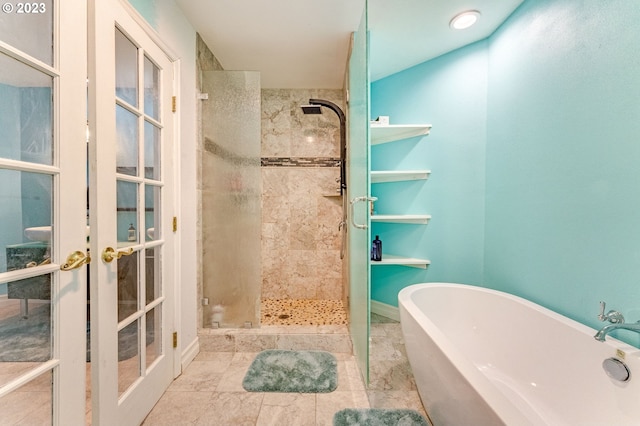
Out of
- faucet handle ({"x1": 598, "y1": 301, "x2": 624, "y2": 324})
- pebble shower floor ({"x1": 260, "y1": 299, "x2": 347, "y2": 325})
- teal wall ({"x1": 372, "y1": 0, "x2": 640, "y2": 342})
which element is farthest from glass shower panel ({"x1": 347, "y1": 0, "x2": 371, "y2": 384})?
faucet handle ({"x1": 598, "y1": 301, "x2": 624, "y2": 324})

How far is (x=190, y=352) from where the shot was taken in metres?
1.75

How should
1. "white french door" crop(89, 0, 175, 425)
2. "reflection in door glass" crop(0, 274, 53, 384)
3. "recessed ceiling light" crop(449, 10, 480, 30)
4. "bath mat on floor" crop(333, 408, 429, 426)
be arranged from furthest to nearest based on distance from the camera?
"recessed ceiling light" crop(449, 10, 480, 30) → "bath mat on floor" crop(333, 408, 429, 426) → "white french door" crop(89, 0, 175, 425) → "reflection in door glass" crop(0, 274, 53, 384)

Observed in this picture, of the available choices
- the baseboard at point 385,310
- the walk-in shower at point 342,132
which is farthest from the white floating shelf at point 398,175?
the baseboard at point 385,310

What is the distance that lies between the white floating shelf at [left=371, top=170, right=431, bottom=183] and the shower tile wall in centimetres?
58

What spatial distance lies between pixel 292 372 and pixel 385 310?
1.18m

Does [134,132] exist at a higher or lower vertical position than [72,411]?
higher

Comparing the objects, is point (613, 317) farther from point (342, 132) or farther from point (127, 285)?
point (127, 285)

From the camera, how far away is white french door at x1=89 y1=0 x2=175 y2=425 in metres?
1.01

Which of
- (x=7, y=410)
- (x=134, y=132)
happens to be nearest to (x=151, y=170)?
Result: (x=134, y=132)

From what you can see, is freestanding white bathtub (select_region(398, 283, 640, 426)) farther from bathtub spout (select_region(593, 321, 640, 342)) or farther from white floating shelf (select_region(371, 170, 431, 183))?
white floating shelf (select_region(371, 170, 431, 183))

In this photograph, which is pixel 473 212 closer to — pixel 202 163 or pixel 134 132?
pixel 202 163

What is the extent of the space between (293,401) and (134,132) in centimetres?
173

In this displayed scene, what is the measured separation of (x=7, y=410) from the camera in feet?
2.46

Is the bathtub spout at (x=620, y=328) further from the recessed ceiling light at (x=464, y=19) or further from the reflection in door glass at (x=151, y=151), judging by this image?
the reflection in door glass at (x=151, y=151)
